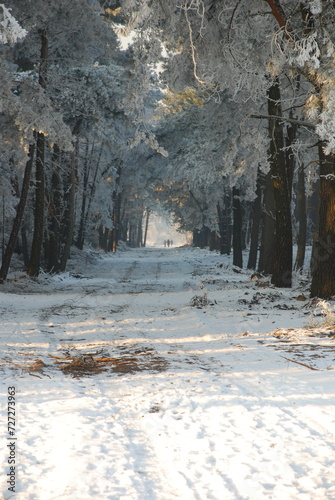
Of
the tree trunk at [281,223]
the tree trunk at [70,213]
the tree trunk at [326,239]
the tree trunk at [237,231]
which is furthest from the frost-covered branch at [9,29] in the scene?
the tree trunk at [237,231]

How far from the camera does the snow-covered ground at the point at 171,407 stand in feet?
10.5

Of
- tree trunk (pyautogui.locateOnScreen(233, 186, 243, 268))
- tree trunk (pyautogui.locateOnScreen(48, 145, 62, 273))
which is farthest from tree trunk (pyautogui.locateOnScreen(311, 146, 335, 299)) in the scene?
tree trunk (pyautogui.locateOnScreen(233, 186, 243, 268))

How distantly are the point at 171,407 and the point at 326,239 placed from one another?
738cm

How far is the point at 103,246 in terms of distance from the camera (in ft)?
154

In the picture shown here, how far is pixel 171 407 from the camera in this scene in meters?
4.67

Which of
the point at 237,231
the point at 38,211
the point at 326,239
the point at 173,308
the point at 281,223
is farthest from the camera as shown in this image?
the point at 237,231

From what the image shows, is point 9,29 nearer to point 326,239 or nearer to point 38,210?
point 326,239

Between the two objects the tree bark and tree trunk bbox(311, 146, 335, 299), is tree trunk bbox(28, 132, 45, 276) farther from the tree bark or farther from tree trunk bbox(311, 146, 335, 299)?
tree trunk bbox(311, 146, 335, 299)

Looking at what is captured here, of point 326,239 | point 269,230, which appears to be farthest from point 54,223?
point 326,239

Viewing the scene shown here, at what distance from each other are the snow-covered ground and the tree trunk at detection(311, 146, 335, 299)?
1187 millimetres

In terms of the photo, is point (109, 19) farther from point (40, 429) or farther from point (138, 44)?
point (40, 429)

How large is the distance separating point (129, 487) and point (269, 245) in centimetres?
1636

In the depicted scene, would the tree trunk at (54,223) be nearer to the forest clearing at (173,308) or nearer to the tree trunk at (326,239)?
the forest clearing at (173,308)

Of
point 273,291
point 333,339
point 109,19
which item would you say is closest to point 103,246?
point 109,19
